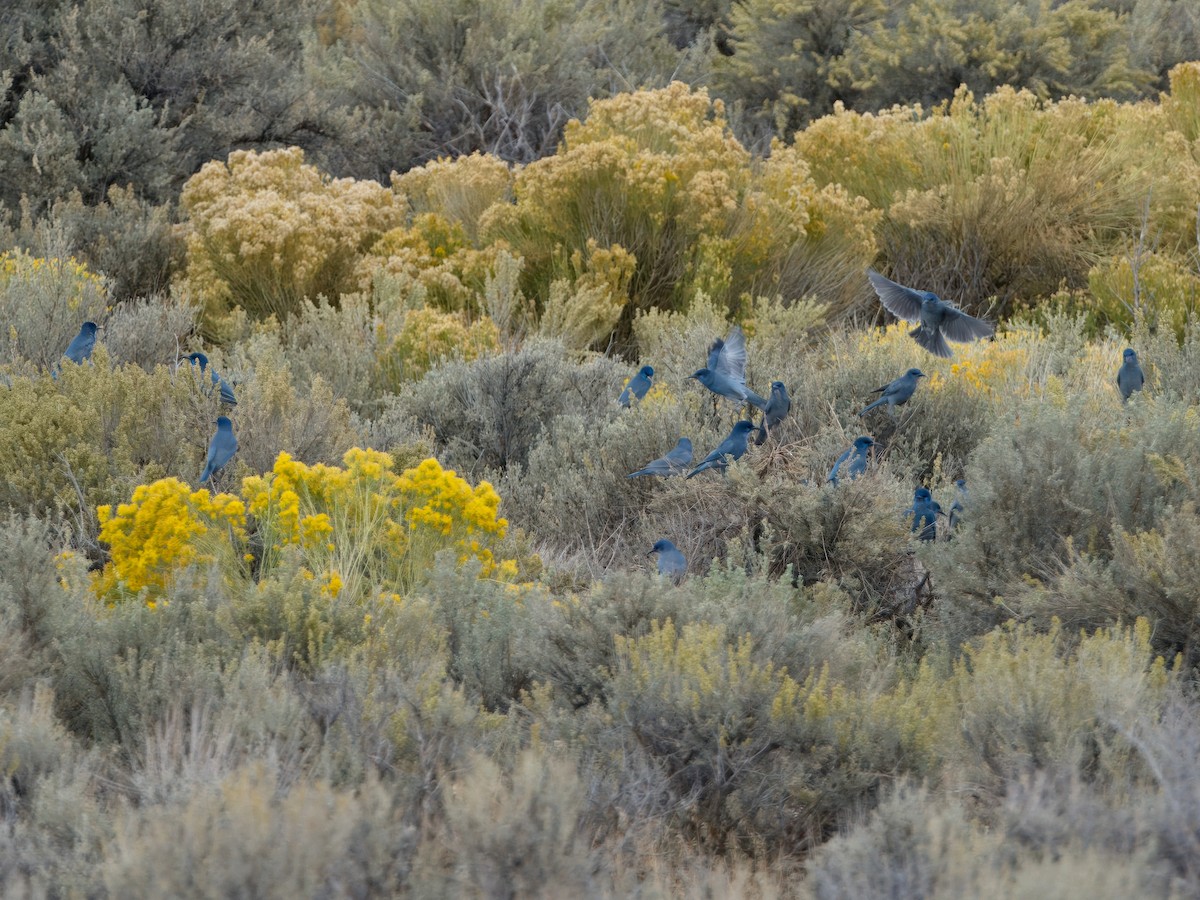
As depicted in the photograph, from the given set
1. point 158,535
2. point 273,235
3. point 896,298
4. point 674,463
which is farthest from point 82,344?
point 896,298

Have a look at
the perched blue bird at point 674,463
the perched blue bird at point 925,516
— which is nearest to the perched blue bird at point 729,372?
the perched blue bird at point 674,463

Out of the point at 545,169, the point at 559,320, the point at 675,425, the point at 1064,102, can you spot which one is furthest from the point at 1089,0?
the point at 675,425

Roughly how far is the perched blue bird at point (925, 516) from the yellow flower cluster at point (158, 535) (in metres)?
2.50

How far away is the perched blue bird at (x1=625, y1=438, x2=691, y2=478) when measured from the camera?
570cm

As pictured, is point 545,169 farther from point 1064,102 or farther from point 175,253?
point 1064,102

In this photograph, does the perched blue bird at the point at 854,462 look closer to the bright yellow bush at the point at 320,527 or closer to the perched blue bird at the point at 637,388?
the bright yellow bush at the point at 320,527

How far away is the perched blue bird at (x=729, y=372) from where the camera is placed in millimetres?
6219

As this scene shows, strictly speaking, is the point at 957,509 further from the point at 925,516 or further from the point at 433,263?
the point at 433,263

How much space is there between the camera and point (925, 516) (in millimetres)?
5141

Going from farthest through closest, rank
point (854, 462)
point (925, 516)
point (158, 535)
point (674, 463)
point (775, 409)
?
point (775, 409) → point (674, 463) → point (854, 462) → point (925, 516) → point (158, 535)

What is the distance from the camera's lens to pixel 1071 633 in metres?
3.98

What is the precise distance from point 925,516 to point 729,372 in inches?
70.5

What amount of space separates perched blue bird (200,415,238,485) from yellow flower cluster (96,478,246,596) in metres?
0.67

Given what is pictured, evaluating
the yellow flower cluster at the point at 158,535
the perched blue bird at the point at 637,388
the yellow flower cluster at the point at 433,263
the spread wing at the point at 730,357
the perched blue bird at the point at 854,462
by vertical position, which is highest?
the yellow flower cluster at the point at 158,535
